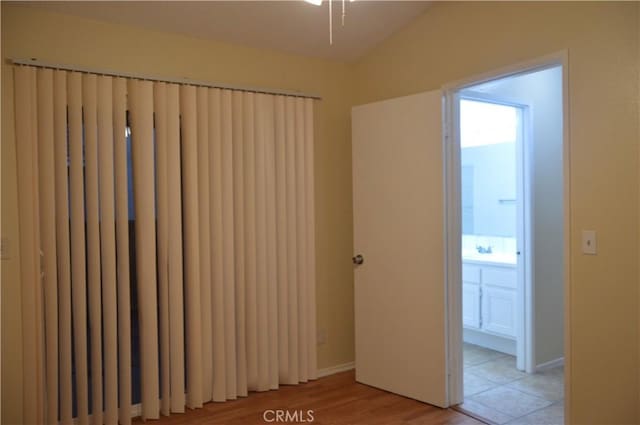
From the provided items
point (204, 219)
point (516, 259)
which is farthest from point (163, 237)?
point (516, 259)

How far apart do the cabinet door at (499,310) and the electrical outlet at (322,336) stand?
153cm

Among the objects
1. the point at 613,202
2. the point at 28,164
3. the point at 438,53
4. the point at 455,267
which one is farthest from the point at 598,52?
the point at 28,164

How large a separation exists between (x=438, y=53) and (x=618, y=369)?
215cm

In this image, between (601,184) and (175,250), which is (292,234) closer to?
(175,250)

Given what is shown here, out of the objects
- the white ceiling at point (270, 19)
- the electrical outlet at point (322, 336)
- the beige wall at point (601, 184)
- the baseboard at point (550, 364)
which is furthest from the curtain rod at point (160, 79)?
the baseboard at point (550, 364)

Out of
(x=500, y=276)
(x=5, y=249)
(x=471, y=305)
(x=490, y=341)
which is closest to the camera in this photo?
(x=5, y=249)

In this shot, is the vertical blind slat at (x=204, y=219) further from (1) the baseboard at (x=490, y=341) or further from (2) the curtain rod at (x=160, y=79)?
(1) the baseboard at (x=490, y=341)

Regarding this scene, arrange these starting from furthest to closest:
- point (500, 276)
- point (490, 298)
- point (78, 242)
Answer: point (490, 298)
point (500, 276)
point (78, 242)

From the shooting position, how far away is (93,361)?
9.15 feet

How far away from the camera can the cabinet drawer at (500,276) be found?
404cm

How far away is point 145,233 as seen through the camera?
2.93 m

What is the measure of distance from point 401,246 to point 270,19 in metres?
1.77

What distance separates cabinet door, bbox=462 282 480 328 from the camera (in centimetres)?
440

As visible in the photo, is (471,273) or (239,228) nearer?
(239,228)
